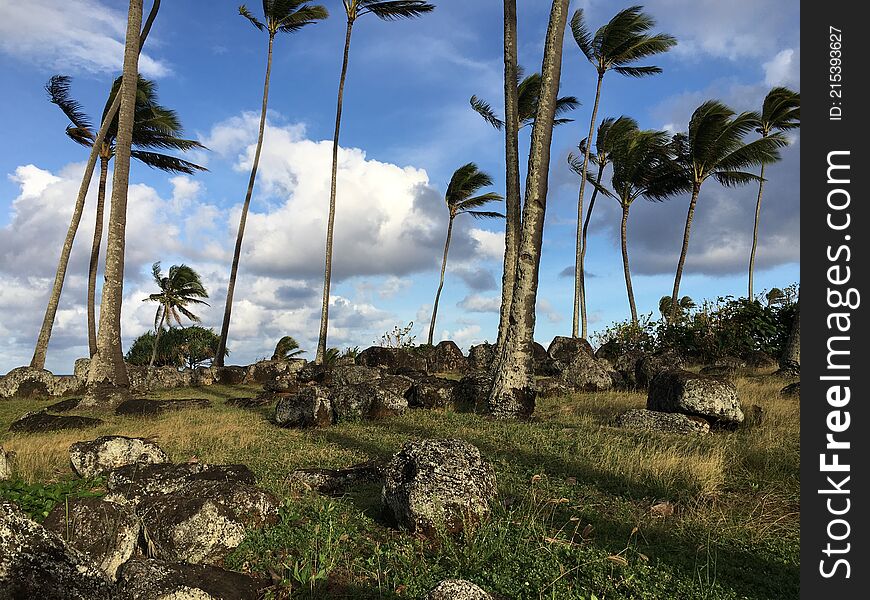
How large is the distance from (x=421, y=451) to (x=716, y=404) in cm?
734

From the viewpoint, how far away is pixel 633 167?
38562 mm

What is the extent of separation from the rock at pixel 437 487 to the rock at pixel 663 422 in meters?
5.29

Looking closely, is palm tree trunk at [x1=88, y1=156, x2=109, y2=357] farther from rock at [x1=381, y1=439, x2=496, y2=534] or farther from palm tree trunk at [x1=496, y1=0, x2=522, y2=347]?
rock at [x1=381, y1=439, x2=496, y2=534]

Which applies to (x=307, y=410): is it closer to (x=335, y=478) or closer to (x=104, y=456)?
(x=104, y=456)

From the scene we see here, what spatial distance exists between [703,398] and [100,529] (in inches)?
409

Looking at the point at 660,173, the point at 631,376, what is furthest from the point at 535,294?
the point at 660,173

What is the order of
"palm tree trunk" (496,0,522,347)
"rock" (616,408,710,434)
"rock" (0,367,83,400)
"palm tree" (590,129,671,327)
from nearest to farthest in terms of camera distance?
"rock" (616,408,710,434), "palm tree trunk" (496,0,522,347), "rock" (0,367,83,400), "palm tree" (590,129,671,327)

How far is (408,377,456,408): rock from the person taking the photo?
16.0 metres

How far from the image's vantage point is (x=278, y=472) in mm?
9266

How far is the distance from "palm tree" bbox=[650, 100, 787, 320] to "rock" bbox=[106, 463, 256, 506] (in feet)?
98.7

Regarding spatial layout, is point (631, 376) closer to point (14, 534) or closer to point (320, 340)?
point (320, 340)

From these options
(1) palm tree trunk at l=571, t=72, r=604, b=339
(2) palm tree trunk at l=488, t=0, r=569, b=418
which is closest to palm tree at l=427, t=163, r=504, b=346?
(1) palm tree trunk at l=571, t=72, r=604, b=339

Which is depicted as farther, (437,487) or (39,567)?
(437,487)

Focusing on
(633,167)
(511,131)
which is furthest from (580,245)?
(511,131)
